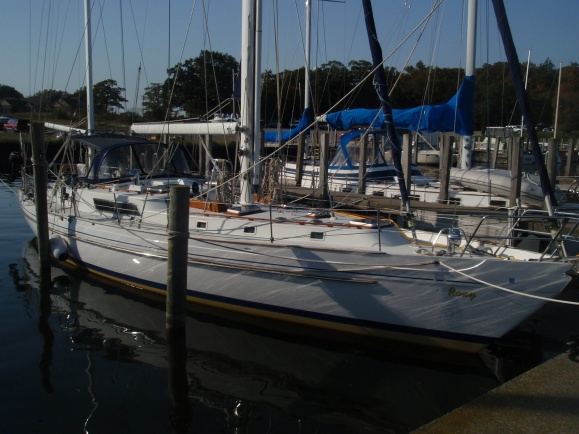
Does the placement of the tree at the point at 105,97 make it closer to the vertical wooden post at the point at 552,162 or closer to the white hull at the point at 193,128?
the white hull at the point at 193,128

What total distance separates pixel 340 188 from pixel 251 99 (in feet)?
28.0

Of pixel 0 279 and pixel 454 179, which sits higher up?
pixel 454 179

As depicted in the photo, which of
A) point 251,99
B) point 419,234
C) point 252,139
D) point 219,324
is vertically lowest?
point 219,324

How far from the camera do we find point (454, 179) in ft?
49.0

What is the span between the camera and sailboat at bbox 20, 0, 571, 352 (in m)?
6.66

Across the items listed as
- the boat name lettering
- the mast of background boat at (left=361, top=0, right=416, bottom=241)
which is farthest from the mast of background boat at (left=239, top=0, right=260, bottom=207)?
the boat name lettering

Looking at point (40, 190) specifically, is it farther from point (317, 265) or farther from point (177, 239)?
point (317, 265)

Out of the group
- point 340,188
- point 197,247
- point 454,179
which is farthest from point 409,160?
point 197,247

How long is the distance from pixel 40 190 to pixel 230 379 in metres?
6.00

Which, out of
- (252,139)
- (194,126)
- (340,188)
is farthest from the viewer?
(340,188)

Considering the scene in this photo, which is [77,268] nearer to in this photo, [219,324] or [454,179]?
[219,324]

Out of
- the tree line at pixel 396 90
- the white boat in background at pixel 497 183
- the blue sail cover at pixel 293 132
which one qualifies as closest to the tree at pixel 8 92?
the tree line at pixel 396 90

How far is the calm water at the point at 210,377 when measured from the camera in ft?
18.5

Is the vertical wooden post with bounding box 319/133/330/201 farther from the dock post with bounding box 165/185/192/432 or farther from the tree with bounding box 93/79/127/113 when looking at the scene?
the tree with bounding box 93/79/127/113
